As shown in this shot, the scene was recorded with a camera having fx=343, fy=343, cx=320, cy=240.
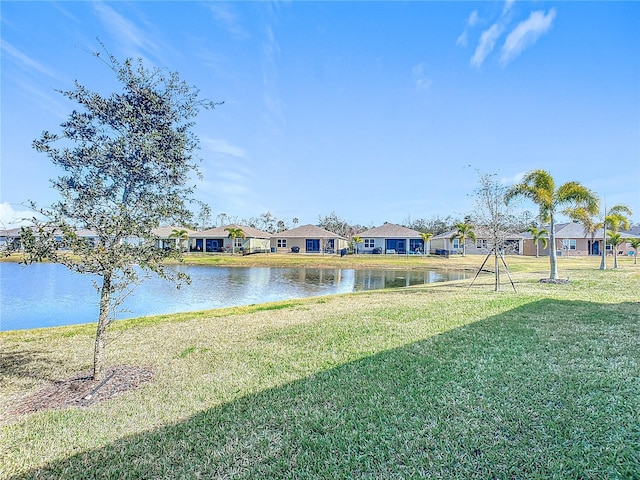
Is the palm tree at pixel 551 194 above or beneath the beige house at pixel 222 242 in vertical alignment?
above

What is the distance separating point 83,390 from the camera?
424 cm

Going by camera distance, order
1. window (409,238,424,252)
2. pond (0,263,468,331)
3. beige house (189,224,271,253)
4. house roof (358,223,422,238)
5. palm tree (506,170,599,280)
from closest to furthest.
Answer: pond (0,263,468,331), palm tree (506,170,599,280), house roof (358,223,422,238), window (409,238,424,252), beige house (189,224,271,253)

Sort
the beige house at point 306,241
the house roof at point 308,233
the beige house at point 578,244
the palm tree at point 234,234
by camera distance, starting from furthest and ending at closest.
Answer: the house roof at point 308,233
the beige house at point 306,241
the beige house at point 578,244
the palm tree at point 234,234

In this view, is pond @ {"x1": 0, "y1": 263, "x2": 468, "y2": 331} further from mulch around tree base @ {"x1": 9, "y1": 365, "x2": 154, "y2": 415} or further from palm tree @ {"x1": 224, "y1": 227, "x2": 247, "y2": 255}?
palm tree @ {"x1": 224, "y1": 227, "x2": 247, "y2": 255}

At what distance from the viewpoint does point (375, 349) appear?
5.52 metres

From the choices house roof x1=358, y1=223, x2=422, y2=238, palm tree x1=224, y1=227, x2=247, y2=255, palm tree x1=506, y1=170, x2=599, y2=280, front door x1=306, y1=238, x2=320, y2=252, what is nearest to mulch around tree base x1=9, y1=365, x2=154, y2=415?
palm tree x1=506, y1=170, x2=599, y2=280

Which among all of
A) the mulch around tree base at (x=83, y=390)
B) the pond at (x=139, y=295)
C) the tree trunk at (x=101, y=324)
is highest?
the tree trunk at (x=101, y=324)

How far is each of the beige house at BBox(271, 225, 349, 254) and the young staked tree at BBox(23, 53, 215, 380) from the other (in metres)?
38.2

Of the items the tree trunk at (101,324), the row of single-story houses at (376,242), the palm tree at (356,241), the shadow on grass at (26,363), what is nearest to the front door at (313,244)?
the row of single-story houses at (376,242)

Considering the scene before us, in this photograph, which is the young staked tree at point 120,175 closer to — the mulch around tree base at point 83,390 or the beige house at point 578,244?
the mulch around tree base at point 83,390

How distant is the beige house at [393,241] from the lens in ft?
139

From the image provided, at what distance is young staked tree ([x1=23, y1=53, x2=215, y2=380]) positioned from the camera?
13.8 feet

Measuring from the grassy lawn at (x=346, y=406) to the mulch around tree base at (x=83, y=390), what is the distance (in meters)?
0.16

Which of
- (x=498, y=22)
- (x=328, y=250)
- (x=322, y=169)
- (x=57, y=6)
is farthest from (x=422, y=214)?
(x=57, y=6)
